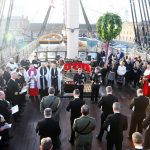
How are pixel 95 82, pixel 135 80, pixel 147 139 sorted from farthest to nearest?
pixel 135 80
pixel 95 82
pixel 147 139

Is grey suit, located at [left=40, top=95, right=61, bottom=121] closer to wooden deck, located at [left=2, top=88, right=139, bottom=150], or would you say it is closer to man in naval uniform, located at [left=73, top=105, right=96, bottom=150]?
wooden deck, located at [left=2, top=88, right=139, bottom=150]

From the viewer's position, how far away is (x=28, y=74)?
43.7 feet

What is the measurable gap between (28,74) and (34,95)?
0.90 meters

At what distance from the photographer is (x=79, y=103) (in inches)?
332

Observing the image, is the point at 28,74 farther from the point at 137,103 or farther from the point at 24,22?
the point at 24,22

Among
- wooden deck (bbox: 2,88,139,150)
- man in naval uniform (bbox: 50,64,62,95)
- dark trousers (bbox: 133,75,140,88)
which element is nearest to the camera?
wooden deck (bbox: 2,88,139,150)

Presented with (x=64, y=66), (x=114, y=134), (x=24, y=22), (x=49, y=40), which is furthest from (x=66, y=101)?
(x=24, y=22)

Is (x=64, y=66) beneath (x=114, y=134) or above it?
above

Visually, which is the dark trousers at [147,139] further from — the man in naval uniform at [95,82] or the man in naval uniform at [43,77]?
the man in naval uniform at [43,77]

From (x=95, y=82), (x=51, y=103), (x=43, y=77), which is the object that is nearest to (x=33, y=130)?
(x=51, y=103)

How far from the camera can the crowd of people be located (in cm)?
704

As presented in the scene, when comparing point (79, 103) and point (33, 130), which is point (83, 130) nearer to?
point (79, 103)

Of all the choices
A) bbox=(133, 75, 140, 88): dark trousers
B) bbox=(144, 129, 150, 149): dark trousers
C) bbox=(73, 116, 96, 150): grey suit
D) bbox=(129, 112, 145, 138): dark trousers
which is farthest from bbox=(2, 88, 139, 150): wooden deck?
bbox=(133, 75, 140, 88): dark trousers

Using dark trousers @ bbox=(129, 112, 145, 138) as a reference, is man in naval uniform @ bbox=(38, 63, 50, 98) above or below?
above
